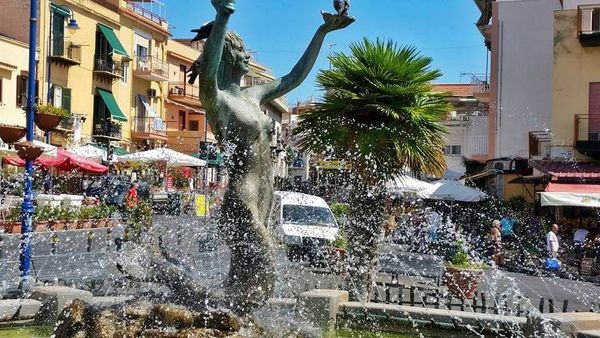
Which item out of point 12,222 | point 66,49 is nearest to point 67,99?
point 66,49

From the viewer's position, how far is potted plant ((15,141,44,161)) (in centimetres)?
976

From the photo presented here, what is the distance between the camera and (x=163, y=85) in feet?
160

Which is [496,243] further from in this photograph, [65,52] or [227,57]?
[65,52]

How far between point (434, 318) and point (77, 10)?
3509cm

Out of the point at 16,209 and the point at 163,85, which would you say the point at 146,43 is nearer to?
the point at 163,85

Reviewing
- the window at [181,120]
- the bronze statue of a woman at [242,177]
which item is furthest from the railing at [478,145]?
the bronze statue of a woman at [242,177]

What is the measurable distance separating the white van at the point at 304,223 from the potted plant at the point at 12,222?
6612 millimetres

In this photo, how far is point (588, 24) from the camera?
2508 centimetres

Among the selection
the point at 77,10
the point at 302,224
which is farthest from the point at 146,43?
the point at 302,224

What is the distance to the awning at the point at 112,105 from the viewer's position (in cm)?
4028

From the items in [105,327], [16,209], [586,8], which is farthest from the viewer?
[586,8]

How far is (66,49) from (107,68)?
11.2 feet

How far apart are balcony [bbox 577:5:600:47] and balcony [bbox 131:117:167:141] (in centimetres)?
2639

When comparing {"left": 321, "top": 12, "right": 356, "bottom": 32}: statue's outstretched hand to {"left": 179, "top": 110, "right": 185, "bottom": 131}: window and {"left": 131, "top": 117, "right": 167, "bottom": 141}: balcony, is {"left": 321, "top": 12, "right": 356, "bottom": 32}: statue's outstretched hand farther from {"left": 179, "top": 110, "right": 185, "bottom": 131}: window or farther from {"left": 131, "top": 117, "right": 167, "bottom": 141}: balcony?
{"left": 179, "top": 110, "right": 185, "bottom": 131}: window
